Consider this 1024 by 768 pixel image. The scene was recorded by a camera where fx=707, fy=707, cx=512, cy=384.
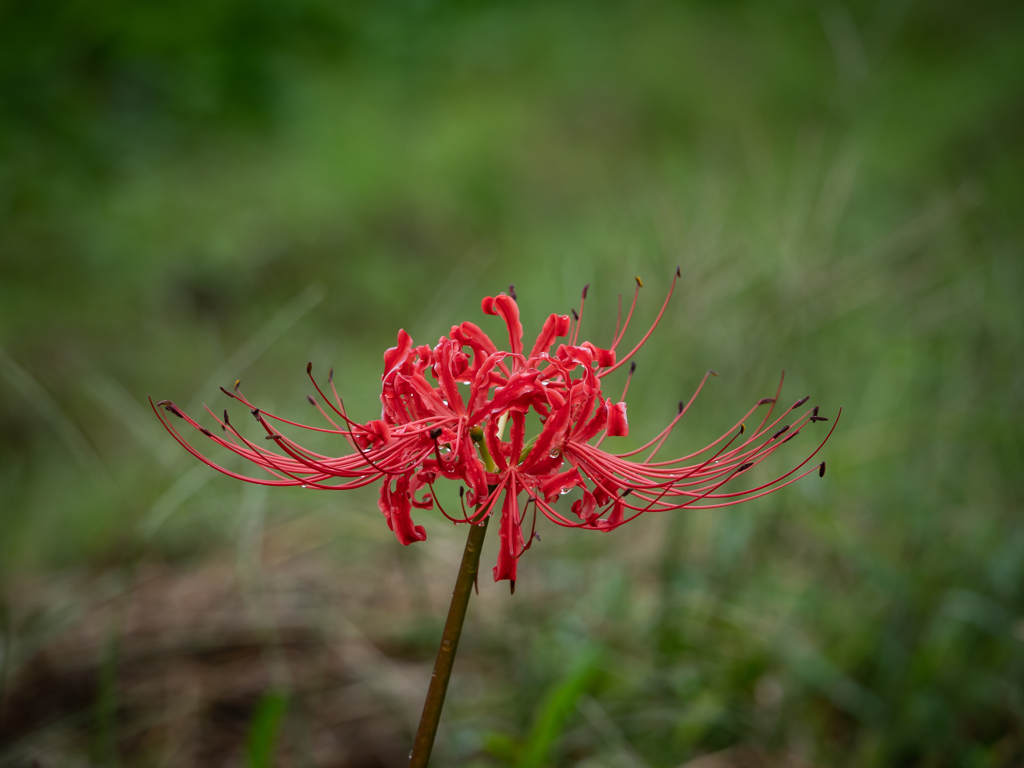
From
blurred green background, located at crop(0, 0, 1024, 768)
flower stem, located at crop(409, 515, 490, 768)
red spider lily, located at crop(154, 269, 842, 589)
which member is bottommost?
flower stem, located at crop(409, 515, 490, 768)

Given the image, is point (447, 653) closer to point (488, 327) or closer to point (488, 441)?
point (488, 441)

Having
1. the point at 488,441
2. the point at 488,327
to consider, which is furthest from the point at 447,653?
the point at 488,327

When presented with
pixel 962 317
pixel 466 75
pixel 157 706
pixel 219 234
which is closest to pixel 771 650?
pixel 962 317

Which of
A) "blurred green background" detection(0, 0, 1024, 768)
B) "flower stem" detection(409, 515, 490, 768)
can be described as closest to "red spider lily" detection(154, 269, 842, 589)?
"flower stem" detection(409, 515, 490, 768)

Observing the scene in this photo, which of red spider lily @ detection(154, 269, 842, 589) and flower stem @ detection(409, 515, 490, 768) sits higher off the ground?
red spider lily @ detection(154, 269, 842, 589)

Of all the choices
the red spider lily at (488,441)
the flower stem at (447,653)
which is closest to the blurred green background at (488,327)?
the flower stem at (447,653)

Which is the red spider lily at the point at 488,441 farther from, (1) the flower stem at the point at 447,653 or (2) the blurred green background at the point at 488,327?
(2) the blurred green background at the point at 488,327

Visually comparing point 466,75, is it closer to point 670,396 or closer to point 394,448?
point 670,396

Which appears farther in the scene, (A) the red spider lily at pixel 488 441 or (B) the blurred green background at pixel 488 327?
(B) the blurred green background at pixel 488 327

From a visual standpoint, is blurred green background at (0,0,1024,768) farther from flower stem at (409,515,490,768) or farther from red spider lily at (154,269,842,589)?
red spider lily at (154,269,842,589)
